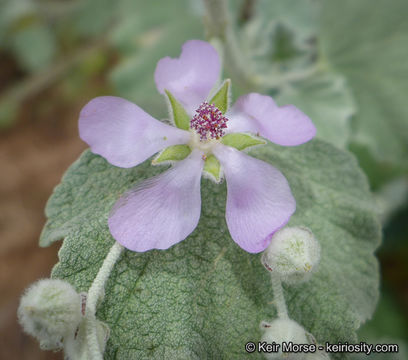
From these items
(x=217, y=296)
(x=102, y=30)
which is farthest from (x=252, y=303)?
(x=102, y=30)

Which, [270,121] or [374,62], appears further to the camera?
[374,62]

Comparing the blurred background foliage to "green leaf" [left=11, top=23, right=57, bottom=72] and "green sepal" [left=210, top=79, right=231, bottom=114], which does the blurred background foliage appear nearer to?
"green leaf" [left=11, top=23, right=57, bottom=72]

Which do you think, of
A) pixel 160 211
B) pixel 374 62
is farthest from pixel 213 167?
pixel 374 62

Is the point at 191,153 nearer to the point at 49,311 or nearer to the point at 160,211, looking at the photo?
the point at 160,211

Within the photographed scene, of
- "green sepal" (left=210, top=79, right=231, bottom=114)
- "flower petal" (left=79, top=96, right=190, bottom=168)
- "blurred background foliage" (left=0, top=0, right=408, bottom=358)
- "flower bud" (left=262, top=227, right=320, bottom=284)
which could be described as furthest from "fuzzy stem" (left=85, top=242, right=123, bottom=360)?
"blurred background foliage" (left=0, top=0, right=408, bottom=358)

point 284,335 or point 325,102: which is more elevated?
point 284,335

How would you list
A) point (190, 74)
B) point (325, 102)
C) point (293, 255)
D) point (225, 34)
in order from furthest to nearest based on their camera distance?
point (325, 102)
point (225, 34)
point (190, 74)
point (293, 255)

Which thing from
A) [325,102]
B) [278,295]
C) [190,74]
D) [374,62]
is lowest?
[374,62]

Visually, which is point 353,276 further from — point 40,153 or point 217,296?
point 40,153
